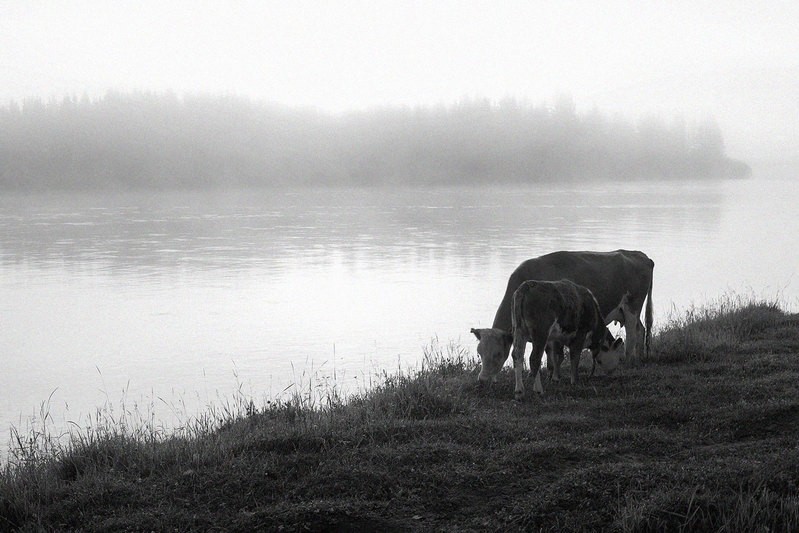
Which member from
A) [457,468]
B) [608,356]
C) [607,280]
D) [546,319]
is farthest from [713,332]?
[457,468]

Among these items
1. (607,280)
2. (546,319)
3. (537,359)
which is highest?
(607,280)

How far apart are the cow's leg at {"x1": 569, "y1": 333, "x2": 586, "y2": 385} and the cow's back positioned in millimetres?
1129

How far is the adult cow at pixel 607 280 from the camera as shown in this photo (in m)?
11.9

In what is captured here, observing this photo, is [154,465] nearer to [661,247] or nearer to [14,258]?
[14,258]

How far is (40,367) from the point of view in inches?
680

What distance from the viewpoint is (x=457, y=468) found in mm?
6672

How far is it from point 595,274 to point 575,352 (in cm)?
228

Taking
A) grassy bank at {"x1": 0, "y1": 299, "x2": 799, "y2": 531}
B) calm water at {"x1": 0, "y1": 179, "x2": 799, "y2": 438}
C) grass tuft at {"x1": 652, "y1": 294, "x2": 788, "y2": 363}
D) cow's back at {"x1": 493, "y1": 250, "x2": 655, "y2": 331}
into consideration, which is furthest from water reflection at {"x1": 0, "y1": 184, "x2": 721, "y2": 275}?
grassy bank at {"x1": 0, "y1": 299, "x2": 799, "y2": 531}

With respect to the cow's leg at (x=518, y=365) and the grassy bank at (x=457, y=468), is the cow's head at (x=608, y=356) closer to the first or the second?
the grassy bank at (x=457, y=468)

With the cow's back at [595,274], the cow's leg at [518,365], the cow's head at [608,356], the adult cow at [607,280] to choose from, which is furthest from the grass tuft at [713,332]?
the cow's leg at [518,365]

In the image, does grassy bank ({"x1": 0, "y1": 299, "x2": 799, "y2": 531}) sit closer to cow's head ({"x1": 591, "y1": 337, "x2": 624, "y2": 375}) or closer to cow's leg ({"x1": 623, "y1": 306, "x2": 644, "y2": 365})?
cow's head ({"x1": 591, "y1": 337, "x2": 624, "y2": 375})

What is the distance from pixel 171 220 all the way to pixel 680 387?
6999 cm

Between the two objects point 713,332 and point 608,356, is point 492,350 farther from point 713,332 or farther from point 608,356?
point 713,332

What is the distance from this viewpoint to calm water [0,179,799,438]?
15961 millimetres
